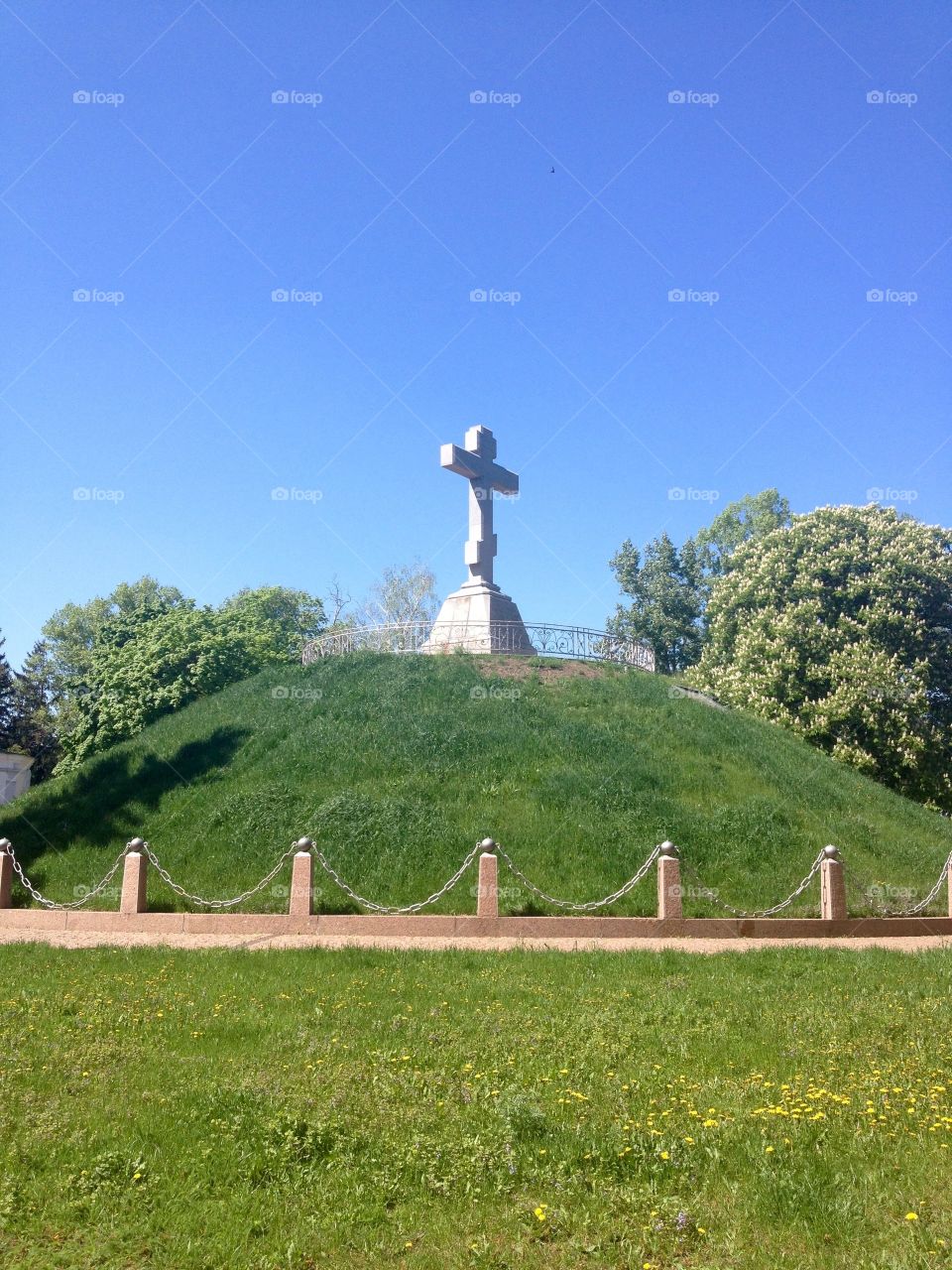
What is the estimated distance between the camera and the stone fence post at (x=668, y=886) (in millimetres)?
14867

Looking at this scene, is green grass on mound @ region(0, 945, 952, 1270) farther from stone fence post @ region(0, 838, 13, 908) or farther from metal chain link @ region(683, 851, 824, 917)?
stone fence post @ region(0, 838, 13, 908)

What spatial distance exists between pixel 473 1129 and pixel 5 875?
45.0 feet

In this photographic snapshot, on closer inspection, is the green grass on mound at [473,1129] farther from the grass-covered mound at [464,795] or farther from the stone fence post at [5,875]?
the stone fence post at [5,875]

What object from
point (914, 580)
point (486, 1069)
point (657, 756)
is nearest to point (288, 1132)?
point (486, 1069)

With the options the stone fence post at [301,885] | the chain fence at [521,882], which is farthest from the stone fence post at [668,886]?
the stone fence post at [301,885]

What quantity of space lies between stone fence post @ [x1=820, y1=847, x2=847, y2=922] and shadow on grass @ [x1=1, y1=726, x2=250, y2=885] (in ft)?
40.6

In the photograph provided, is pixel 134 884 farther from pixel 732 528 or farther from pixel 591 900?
pixel 732 528

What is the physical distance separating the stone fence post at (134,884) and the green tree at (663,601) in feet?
127

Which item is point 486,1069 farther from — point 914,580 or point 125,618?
point 125,618

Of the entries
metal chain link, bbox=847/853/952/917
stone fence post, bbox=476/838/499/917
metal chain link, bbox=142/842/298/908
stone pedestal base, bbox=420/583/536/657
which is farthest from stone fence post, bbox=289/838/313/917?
stone pedestal base, bbox=420/583/536/657

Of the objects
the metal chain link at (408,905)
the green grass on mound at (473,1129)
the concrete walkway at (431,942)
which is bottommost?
the concrete walkway at (431,942)

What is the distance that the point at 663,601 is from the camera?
173 feet

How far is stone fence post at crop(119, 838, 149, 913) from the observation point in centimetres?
1545

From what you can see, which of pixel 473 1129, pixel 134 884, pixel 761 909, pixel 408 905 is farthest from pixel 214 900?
pixel 473 1129
